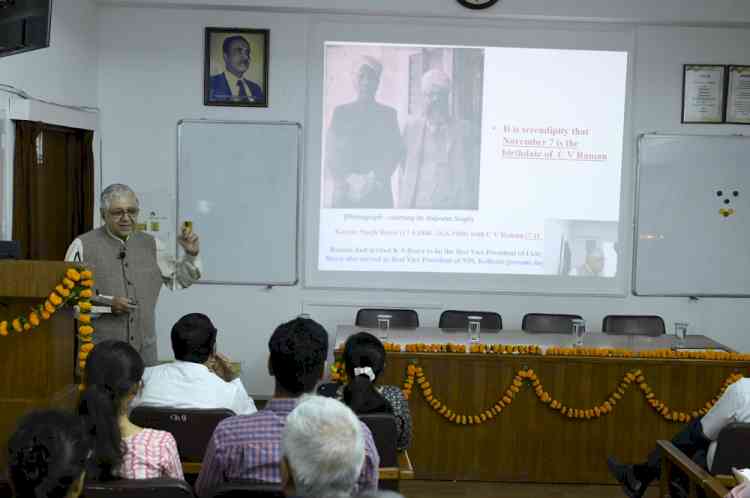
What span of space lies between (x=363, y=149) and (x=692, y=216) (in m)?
2.59

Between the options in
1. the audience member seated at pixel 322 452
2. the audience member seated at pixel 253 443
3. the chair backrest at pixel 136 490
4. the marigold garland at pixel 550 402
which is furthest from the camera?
the marigold garland at pixel 550 402

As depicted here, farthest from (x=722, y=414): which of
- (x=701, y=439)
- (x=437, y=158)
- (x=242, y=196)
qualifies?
(x=242, y=196)

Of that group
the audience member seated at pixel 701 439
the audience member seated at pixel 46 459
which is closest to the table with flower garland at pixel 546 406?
the audience member seated at pixel 701 439

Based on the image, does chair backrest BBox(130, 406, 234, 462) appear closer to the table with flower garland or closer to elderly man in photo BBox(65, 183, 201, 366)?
elderly man in photo BBox(65, 183, 201, 366)

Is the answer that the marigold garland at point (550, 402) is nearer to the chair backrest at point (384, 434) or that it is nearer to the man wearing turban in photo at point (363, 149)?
the chair backrest at point (384, 434)

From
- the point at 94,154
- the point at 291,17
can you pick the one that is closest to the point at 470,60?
the point at 291,17

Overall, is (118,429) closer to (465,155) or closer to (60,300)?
(60,300)

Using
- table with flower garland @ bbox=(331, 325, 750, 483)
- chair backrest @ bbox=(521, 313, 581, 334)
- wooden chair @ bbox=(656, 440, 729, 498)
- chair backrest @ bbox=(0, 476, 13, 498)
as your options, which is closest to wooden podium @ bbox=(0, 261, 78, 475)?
chair backrest @ bbox=(0, 476, 13, 498)

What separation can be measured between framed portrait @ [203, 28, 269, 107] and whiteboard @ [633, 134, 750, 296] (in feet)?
9.83

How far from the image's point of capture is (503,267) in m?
6.98

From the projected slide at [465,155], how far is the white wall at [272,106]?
226mm

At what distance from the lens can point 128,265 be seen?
4543 millimetres

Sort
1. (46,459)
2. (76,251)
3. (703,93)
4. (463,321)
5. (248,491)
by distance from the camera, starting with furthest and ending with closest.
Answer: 1. (703,93)
2. (463,321)
3. (76,251)
4. (248,491)
5. (46,459)

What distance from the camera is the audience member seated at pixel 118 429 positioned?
96.6 inches
